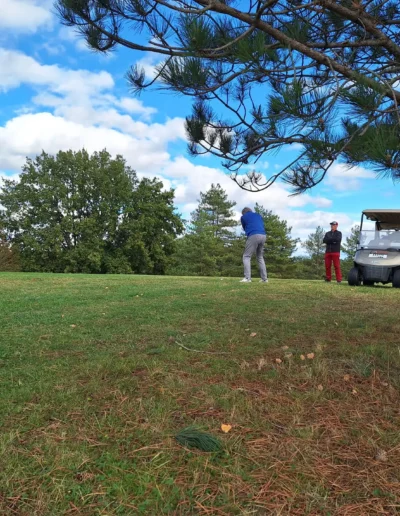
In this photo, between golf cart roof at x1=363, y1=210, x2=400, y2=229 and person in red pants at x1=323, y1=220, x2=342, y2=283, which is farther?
person in red pants at x1=323, y1=220, x2=342, y2=283

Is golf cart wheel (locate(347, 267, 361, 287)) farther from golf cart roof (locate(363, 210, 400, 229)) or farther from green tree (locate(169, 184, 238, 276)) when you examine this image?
green tree (locate(169, 184, 238, 276))

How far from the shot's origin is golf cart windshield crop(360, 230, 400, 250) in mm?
9211

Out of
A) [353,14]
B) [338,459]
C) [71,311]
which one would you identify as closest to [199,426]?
[338,459]

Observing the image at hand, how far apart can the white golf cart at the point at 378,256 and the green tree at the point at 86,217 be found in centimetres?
2895

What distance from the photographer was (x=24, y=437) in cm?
206

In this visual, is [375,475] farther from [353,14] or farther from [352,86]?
[353,14]

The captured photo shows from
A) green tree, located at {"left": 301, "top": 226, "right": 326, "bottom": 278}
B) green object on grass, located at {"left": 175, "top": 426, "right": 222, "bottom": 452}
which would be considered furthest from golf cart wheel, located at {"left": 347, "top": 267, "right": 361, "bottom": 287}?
green tree, located at {"left": 301, "top": 226, "right": 326, "bottom": 278}

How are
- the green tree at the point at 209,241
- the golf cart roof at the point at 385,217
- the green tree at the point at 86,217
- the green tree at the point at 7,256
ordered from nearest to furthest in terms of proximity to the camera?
the golf cart roof at the point at 385,217
the green tree at the point at 7,256
the green tree at the point at 86,217
the green tree at the point at 209,241

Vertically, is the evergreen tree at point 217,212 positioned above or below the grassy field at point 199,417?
above

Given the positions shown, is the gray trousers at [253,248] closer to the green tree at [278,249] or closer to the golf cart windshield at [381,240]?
the golf cart windshield at [381,240]

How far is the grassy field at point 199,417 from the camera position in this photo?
1.67 metres

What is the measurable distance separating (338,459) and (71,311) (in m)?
4.31

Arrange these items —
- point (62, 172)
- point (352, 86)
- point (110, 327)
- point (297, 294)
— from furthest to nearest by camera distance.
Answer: point (62, 172) < point (297, 294) < point (110, 327) < point (352, 86)

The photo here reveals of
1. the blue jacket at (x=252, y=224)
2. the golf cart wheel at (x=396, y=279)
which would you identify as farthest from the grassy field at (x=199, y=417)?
the golf cart wheel at (x=396, y=279)
